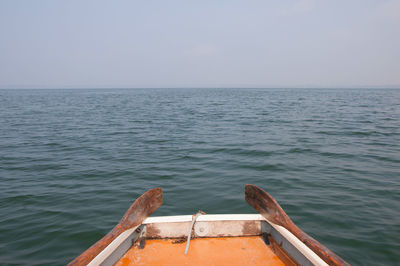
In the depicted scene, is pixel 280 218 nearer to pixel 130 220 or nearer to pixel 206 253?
pixel 206 253

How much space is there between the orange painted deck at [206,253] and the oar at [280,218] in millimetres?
426

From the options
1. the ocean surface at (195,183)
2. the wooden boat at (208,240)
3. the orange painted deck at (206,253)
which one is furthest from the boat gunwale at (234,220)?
the ocean surface at (195,183)

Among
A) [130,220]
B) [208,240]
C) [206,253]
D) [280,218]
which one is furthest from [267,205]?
[130,220]

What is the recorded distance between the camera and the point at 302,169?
29.5 feet

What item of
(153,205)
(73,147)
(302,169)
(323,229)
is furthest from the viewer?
(73,147)

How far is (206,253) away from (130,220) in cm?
121

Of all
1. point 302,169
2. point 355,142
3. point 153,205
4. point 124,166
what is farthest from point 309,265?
point 355,142

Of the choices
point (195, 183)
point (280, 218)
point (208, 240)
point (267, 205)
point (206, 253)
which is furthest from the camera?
point (195, 183)

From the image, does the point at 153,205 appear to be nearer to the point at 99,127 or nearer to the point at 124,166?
the point at 124,166

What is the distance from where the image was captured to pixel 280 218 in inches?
148

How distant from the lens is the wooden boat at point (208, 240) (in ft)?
10.7

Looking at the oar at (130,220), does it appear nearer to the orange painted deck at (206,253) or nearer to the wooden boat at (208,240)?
the wooden boat at (208,240)

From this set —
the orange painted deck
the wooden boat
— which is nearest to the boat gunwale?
the wooden boat

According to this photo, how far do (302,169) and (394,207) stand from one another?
3077 mm
